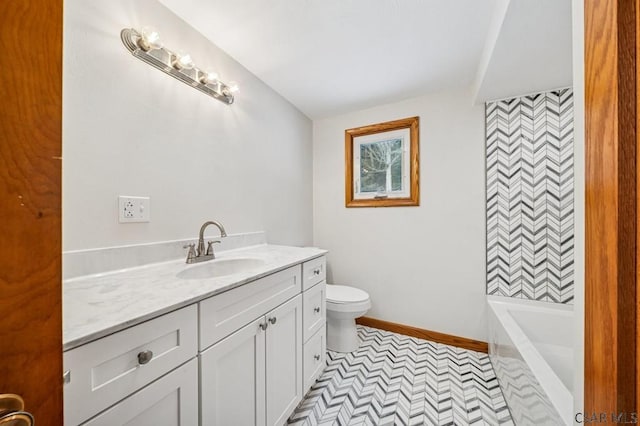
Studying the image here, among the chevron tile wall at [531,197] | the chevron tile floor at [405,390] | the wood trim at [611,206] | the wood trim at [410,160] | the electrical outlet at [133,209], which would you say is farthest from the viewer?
the wood trim at [410,160]

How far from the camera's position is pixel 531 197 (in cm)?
175

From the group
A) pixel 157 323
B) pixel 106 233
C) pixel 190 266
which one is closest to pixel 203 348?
pixel 157 323

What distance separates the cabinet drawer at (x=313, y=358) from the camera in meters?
1.34

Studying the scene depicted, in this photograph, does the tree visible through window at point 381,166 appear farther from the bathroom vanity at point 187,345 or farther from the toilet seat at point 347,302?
the bathroom vanity at point 187,345

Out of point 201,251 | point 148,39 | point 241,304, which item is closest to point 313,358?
point 241,304

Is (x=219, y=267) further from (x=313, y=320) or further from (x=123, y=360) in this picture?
(x=123, y=360)

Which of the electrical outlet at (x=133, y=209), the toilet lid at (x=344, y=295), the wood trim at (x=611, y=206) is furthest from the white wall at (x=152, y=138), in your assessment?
the wood trim at (x=611, y=206)

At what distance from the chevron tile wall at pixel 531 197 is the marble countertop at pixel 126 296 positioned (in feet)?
5.56

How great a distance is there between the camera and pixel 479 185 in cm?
190

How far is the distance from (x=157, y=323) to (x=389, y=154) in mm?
2155

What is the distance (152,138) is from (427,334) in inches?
94.8

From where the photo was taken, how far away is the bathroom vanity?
1.80ft

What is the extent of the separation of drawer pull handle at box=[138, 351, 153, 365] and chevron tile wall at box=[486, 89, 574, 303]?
84.6 inches

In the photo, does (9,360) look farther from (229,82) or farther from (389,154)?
(389,154)
